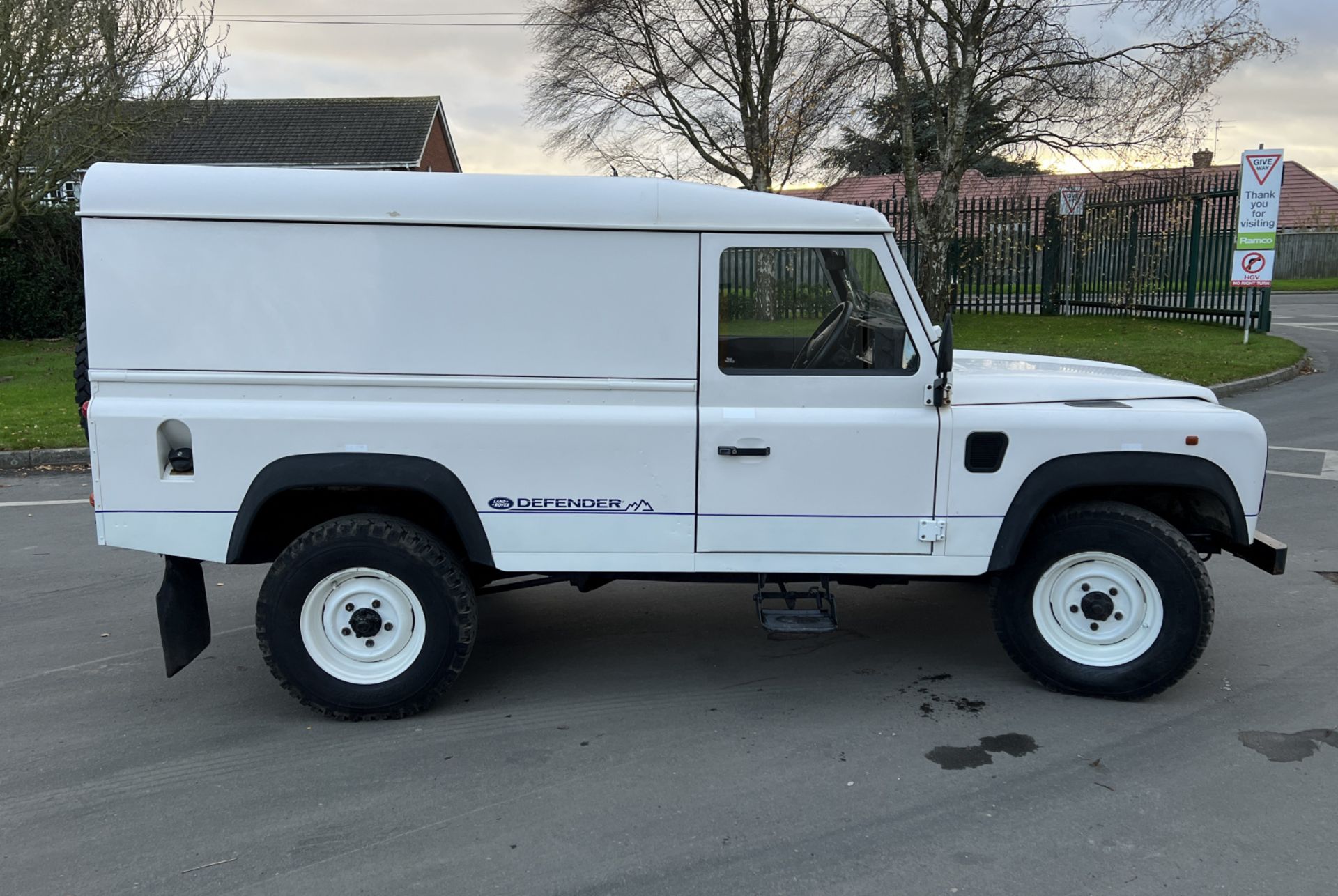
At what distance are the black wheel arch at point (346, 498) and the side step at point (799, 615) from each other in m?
1.16

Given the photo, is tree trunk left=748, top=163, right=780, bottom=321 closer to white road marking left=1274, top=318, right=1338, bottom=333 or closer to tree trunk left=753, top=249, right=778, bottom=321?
tree trunk left=753, top=249, right=778, bottom=321

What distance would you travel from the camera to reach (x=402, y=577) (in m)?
3.94


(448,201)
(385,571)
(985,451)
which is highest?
(448,201)

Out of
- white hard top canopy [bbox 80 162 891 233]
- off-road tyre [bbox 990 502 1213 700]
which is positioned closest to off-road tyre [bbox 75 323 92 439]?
white hard top canopy [bbox 80 162 891 233]

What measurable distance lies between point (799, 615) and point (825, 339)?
3.75ft

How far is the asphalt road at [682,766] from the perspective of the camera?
9.95ft

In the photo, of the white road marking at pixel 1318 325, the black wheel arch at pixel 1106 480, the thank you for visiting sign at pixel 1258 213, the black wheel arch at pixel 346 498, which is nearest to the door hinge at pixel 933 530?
the black wheel arch at pixel 1106 480

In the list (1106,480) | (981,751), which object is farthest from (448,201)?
(981,751)

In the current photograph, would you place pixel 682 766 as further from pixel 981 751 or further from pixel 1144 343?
pixel 1144 343

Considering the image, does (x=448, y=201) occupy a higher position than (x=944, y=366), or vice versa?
(x=448, y=201)

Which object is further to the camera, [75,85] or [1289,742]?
[75,85]

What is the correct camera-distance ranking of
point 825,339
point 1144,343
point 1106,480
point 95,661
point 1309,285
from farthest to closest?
point 1309,285, point 1144,343, point 95,661, point 825,339, point 1106,480

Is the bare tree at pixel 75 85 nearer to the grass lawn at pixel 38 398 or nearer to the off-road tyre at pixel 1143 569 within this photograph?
the grass lawn at pixel 38 398

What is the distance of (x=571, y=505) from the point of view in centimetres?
395
